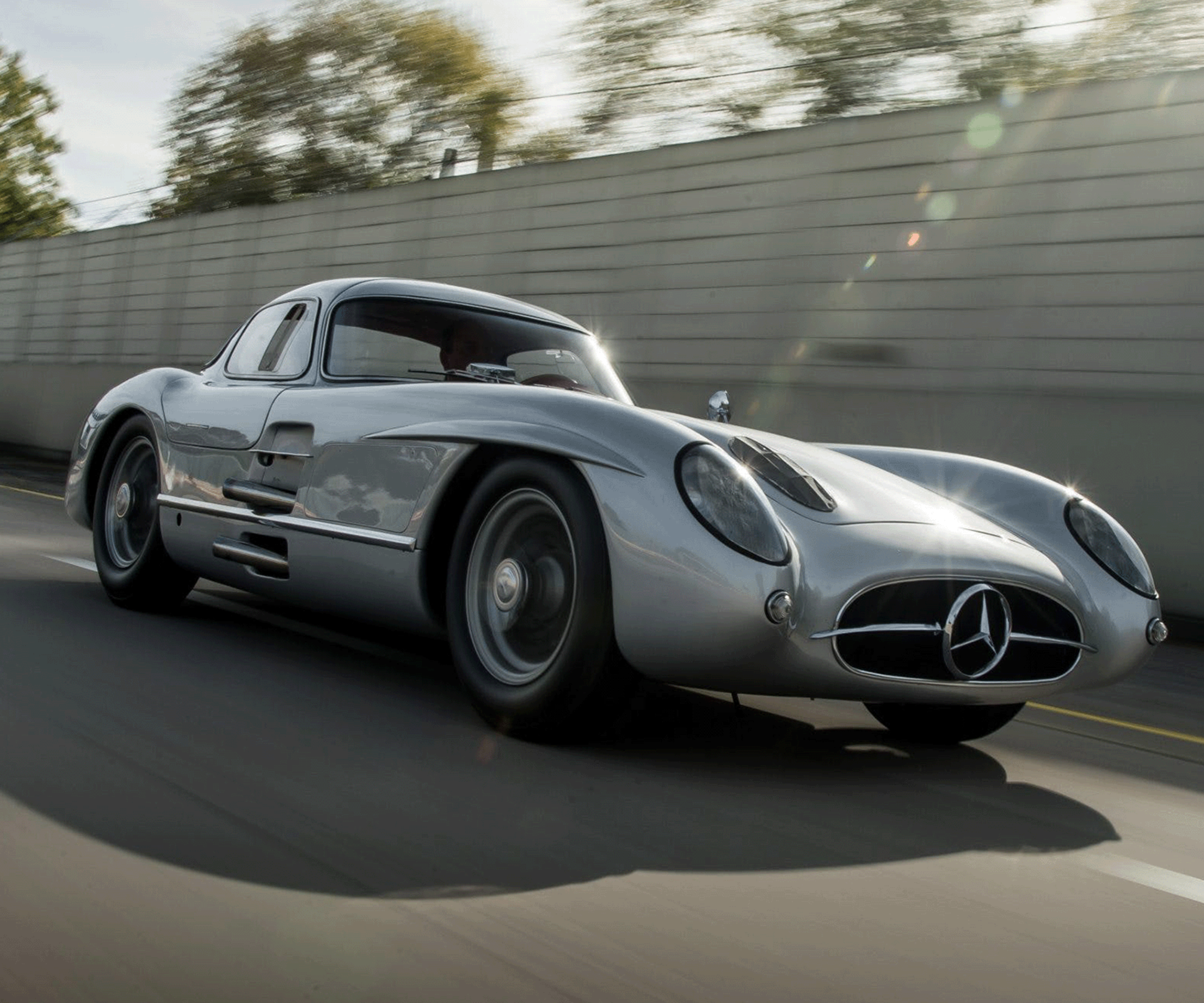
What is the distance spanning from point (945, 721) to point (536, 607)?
4.27ft

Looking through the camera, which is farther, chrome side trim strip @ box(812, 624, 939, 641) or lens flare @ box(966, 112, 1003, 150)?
lens flare @ box(966, 112, 1003, 150)

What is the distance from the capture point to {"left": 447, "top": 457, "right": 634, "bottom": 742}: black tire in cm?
335

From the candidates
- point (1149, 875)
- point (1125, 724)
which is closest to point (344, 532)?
point (1149, 875)

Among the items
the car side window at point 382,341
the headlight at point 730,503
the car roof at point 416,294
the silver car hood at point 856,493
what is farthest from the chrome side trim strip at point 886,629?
the car roof at point 416,294

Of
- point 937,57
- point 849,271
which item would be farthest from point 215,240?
point 849,271

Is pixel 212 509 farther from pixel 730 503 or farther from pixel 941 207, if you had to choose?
pixel 941 207

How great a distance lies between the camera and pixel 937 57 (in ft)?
49.0

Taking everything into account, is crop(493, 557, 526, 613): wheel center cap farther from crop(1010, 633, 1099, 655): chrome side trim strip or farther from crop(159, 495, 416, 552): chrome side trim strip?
crop(1010, 633, 1099, 655): chrome side trim strip

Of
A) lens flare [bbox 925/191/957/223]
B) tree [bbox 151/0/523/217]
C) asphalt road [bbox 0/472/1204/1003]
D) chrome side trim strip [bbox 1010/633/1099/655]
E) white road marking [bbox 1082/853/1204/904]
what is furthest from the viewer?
tree [bbox 151/0/523/217]

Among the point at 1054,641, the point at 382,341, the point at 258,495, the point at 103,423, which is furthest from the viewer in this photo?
the point at 103,423

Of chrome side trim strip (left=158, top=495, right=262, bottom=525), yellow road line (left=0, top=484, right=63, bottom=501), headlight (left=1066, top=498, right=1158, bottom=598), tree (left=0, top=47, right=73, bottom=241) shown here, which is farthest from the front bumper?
tree (left=0, top=47, right=73, bottom=241)

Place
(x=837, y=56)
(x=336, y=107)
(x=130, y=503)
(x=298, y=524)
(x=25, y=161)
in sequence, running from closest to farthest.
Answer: (x=298, y=524) → (x=130, y=503) → (x=837, y=56) → (x=336, y=107) → (x=25, y=161)

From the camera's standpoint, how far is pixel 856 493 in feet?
12.3

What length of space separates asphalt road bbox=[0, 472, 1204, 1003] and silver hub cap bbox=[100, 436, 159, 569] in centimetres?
121
